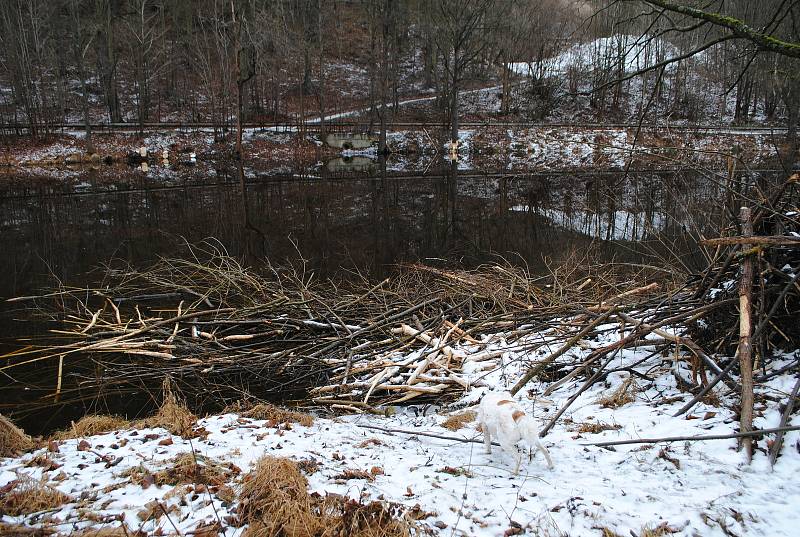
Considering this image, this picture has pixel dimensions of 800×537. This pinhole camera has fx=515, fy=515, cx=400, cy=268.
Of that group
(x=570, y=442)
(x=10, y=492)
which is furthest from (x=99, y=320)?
(x=570, y=442)

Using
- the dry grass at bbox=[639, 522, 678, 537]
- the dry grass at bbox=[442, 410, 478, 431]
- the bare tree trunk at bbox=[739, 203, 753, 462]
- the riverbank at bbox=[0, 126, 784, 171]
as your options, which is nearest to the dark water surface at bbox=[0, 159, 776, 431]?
the bare tree trunk at bbox=[739, 203, 753, 462]

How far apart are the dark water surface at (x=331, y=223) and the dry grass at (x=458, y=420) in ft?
11.3

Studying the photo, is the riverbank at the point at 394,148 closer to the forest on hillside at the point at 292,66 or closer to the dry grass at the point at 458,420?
the forest on hillside at the point at 292,66

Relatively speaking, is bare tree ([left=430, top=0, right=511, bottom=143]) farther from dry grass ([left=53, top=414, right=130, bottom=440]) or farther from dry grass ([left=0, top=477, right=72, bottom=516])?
dry grass ([left=0, top=477, right=72, bottom=516])

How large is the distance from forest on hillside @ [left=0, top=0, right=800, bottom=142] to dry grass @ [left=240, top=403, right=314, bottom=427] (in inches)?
Answer: 1035

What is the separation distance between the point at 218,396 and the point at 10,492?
9.37 ft

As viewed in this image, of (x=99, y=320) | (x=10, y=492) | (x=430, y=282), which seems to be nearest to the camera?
(x=10, y=492)

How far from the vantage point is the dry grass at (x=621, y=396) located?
15.6 ft

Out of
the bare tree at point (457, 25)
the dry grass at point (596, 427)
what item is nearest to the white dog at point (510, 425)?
the dry grass at point (596, 427)

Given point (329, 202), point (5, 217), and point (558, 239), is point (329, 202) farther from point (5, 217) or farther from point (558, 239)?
point (5, 217)

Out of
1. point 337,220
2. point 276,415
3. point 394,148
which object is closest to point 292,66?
point 394,148

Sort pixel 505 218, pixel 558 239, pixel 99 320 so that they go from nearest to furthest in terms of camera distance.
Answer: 1. pixel 99 320
2. pixel 558 239
3. pixel 505 218

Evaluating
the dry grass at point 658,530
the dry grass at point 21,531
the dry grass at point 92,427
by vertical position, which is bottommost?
the dry grass at point 92,427

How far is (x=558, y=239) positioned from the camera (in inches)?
525
